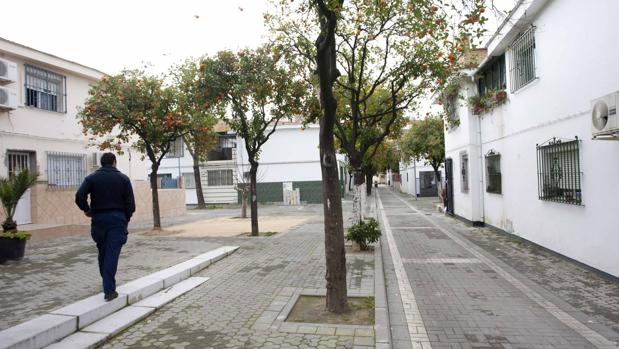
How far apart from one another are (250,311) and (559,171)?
6611 millimetres

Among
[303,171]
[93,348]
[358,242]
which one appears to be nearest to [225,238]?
[358,242]

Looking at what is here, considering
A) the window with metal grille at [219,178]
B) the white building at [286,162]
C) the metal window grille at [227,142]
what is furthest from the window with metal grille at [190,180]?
the white building at [286,162]

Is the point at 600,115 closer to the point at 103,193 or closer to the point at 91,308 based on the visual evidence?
the point at 103,193

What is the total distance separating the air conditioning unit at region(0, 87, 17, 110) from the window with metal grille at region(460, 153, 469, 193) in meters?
13.9

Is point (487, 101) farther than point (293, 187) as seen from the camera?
No

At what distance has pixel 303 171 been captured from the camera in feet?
98.9

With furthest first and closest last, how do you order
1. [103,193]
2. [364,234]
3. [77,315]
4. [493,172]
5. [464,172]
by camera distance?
[464,172] < [493,172] < [364,234] < [103,193] < [77,315]

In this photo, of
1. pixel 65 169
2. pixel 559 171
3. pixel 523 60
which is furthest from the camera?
pixel 65 169

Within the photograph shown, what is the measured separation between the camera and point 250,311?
17.4 feet

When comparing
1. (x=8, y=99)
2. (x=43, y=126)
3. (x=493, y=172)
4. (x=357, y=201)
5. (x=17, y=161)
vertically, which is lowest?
(x=357, y=201)

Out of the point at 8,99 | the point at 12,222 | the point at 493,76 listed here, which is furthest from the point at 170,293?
the point at 493,76

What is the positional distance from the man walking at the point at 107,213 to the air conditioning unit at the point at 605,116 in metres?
6.42

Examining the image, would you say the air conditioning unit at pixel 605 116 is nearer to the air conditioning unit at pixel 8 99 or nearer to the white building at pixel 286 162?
the air conditioning unit at pixel 8 99

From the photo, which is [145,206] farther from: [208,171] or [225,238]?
[208,171]
